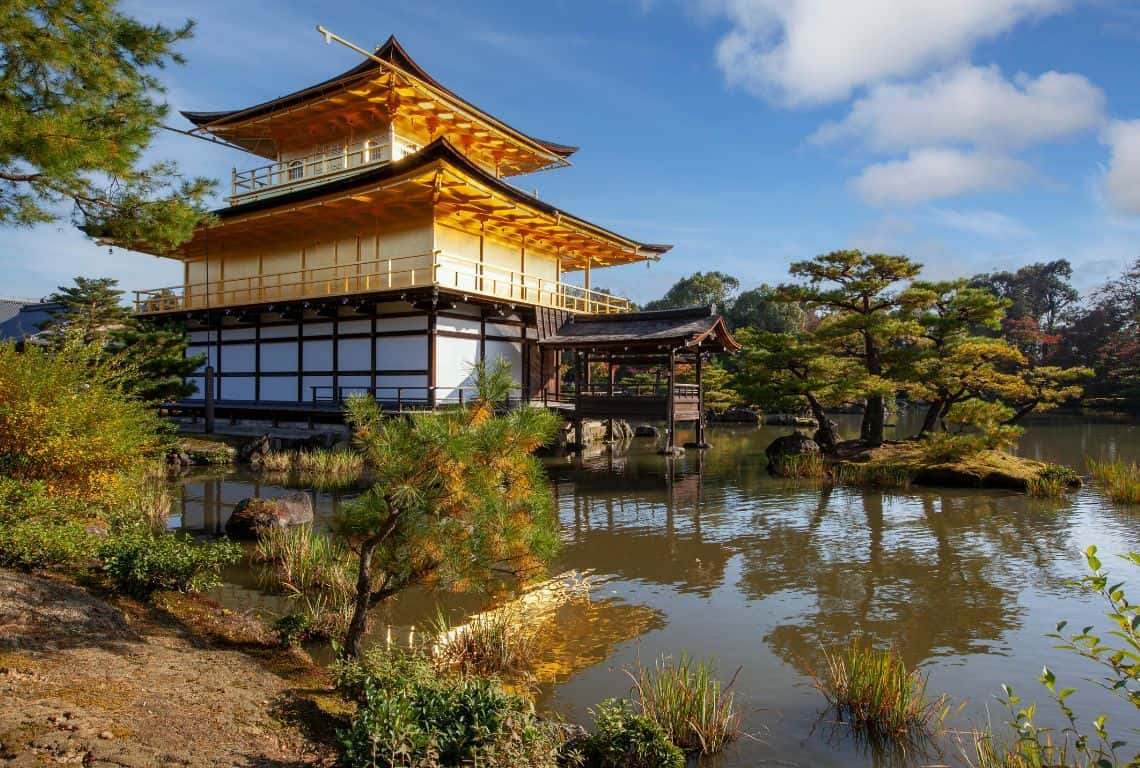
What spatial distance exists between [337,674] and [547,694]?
163 centimetres

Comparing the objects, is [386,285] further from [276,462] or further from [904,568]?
[904,568]

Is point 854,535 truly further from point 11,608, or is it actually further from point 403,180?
point 403,180

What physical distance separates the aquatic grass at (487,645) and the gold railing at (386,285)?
13.8m

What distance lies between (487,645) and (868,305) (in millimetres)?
16252

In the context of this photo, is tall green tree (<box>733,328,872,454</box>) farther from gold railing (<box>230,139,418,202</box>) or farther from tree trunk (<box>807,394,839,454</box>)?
gold railing (<box>230,139,418,202</box>)

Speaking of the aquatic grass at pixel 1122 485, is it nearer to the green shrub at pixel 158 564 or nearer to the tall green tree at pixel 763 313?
the green shrub at pixel 158 564

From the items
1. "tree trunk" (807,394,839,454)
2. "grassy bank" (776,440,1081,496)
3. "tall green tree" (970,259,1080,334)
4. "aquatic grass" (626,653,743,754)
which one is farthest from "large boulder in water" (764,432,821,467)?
"tall green tree" (970,259,1080,334)

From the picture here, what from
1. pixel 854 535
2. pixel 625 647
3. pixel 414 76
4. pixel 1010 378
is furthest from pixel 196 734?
pixel 414 76

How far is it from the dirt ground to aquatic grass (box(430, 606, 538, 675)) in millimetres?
1046

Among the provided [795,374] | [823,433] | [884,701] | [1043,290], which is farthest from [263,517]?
[1043,290]

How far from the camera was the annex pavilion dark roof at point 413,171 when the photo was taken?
1806 centimetres

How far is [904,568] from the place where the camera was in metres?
9.30

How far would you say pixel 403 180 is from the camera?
18703 mm

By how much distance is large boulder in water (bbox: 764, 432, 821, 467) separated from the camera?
1889cm
